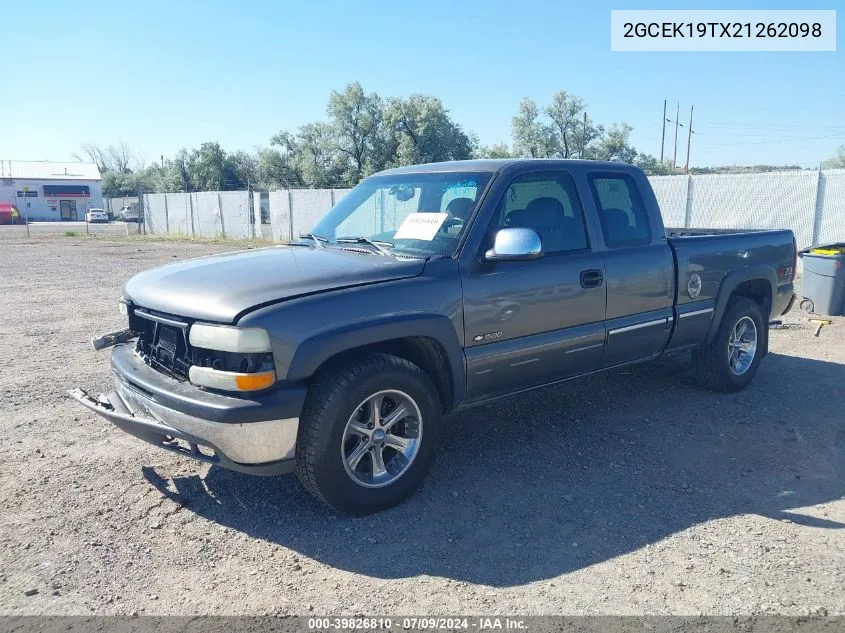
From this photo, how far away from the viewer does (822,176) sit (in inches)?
520

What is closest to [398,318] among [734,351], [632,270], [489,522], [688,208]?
[489,522]

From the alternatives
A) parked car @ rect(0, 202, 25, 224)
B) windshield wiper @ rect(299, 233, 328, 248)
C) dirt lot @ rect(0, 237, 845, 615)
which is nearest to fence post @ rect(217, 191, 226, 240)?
dirt lot @ rect(0, 237, 845, 615)

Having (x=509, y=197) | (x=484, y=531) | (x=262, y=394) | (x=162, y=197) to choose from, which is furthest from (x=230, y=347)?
(x=162, y=197)

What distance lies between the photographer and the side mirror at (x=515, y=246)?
3777mm

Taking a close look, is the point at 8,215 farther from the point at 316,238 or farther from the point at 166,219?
the point at 316,238

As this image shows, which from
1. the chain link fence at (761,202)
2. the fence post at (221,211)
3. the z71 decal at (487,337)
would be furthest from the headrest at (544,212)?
the fence post at (221,211)

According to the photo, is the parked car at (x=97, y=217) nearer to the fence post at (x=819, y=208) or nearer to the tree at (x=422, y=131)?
the tree at (x=422, y=131)

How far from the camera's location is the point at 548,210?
445 cm

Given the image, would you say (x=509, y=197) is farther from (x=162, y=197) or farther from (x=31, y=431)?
(x=162, y=197)

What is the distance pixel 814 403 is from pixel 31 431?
620cm

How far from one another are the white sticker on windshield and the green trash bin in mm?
7190

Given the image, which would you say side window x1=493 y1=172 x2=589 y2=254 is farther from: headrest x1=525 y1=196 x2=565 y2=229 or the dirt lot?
the dirt lot

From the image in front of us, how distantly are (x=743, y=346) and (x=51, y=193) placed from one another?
69.8 m

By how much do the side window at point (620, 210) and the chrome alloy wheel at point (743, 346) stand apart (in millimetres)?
1573
